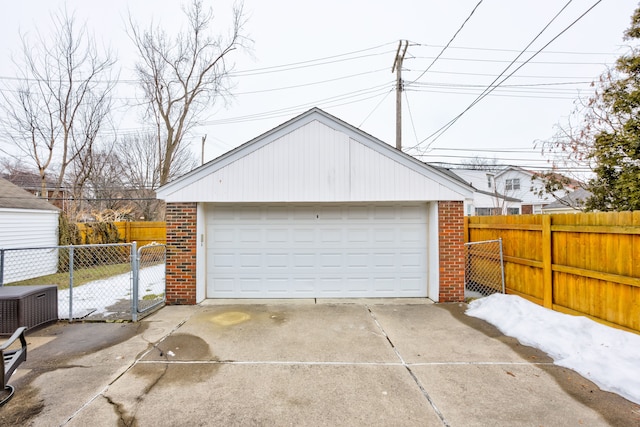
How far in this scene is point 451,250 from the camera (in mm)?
6625

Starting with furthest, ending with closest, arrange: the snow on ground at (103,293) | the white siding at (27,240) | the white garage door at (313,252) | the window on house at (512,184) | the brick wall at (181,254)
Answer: the window on house at (512,184)
the white siding at (27,240)
the white garage door at (313,252)
the brick wall at (181,254)
the snow on ground at (103,293)

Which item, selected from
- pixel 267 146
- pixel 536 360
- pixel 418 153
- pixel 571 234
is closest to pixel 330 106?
pixel 418 153

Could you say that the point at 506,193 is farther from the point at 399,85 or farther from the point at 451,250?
the point at 451,250

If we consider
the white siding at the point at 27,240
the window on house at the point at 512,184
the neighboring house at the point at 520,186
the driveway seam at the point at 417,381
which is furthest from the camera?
the window on house at the point at 512,184

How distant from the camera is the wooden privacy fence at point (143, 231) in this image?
1510 centimetres

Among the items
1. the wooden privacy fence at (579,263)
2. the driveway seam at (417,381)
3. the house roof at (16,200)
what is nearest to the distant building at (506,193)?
the wooden privacy fence at (579,263)

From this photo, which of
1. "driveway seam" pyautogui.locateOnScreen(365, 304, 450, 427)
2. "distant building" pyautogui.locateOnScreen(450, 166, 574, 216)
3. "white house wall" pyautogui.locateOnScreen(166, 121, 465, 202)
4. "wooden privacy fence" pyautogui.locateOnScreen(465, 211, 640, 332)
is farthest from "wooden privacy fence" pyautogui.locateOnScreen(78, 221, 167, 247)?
"distant building" pyautogui.locateOnScreen(450, 166, 574, 216)

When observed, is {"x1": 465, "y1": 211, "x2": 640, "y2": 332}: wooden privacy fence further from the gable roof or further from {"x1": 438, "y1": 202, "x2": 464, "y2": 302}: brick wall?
the gable roof

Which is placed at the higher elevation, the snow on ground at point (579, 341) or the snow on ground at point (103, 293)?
the snow on ground at point (579, 341)

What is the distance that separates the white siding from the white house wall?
7.98 m

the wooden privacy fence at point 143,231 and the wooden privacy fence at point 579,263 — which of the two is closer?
the wooden privacy fence at point 579,263

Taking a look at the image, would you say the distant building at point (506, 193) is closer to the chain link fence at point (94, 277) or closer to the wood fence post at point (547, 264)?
the wood fence post at point (547, 264)

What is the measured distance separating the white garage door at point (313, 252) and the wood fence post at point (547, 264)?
2.23m

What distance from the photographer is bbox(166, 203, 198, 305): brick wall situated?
6.48 m
